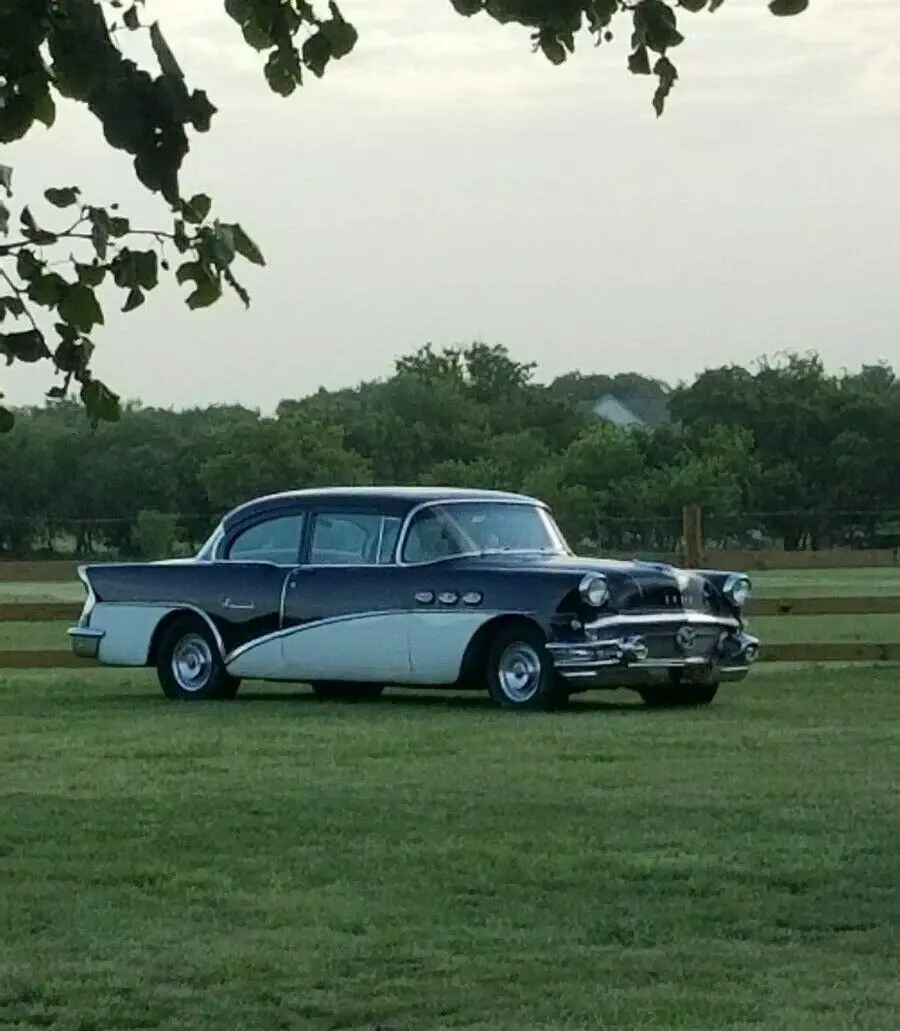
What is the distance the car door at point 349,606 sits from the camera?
16.7 metres

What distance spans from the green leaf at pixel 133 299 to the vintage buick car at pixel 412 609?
36.9 ft

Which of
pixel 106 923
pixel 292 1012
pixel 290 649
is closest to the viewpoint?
pixel 292 1012

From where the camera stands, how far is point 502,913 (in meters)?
7.81

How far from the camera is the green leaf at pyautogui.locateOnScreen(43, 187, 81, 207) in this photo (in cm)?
463

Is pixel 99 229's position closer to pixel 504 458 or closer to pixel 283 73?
pixel 283 73

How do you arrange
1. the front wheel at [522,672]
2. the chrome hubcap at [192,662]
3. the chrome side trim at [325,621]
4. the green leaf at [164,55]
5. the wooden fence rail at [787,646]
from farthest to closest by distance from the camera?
the wooden fence rail at [787,646] → the chrome hubcap at [192,662] → the chrome side trim at [325,621] → the front wheel at [522,672] → the green leaf at [164,55]

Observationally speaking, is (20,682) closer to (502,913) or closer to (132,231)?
(502,913)

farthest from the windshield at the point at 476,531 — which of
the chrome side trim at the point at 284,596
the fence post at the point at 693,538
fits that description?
the fence post at the point at 693,538

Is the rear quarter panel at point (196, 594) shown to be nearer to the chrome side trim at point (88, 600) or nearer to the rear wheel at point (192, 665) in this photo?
the chrome side trim at point (88, 600)

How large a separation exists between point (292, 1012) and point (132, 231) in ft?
8.27

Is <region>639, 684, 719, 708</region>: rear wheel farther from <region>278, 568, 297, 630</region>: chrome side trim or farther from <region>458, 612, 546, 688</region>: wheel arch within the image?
<region>278, 568, 297, 630</region>: chrome side trim

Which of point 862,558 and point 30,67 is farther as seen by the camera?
point 862,558

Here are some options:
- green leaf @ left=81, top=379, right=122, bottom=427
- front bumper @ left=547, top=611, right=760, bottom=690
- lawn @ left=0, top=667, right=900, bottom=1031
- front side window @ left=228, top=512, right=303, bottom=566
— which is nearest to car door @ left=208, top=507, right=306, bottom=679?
front side window @ left=228, top=512, right=303, bottom=566

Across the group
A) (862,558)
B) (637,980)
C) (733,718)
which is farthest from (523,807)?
(862,558)
